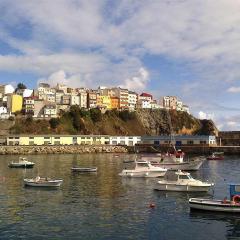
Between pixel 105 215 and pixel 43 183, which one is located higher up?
pixel 43 183

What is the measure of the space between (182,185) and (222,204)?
12.6 meters

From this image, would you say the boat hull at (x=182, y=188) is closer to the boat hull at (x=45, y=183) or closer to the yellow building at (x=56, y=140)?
the boat hull at (x=45, y=183)

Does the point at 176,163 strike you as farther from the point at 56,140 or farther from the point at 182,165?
the point at 56,140

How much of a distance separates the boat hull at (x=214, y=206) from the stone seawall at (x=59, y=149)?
109m

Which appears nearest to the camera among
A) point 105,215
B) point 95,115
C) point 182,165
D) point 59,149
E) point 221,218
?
point 221,218

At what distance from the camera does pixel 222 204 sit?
36.3 m

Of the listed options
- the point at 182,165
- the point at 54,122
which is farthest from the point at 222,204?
the point at 54,122

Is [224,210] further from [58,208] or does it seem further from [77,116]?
[77,116]

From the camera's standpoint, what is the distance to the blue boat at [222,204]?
36.0 meters

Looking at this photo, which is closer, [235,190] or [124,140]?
[235,190]

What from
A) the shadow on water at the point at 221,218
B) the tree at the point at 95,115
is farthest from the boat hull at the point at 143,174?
the tree at the point at 95,115

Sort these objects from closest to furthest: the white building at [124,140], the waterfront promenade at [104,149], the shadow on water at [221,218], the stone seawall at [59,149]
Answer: the shadow on water at [221,218] → the waterfront promenade at [104,149] → the stone seawall at [59,149] → the white building at [124,140]

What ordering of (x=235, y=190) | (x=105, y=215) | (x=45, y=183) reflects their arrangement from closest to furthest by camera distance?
(x=105, y=215)
(x=235, y=190)
(x=45, y=183)

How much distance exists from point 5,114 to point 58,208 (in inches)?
6083
